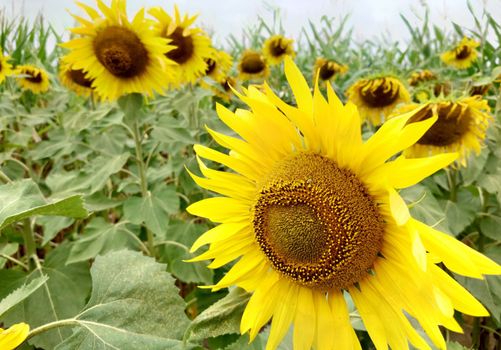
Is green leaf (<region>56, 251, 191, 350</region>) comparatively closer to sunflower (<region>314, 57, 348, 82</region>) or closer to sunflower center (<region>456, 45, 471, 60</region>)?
sunflower (<region>314, 57, 348, 82</region>)

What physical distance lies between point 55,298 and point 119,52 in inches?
38.1

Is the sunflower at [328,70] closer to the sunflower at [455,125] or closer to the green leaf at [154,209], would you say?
the sunflower at [455,125]

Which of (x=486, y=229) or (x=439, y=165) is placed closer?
(x=439, y=165)

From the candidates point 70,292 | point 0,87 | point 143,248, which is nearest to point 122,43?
point 143,248

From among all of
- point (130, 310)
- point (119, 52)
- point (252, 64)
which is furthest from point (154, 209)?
point (252, 64)

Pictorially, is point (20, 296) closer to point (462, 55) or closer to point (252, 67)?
point (252, 67)

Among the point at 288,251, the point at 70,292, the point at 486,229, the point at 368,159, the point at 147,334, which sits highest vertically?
the point at 368,159

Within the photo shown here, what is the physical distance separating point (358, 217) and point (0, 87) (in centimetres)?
408

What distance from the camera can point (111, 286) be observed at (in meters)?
0.93

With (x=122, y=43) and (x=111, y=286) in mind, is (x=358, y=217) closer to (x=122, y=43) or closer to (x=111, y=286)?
(x=111, y=286)

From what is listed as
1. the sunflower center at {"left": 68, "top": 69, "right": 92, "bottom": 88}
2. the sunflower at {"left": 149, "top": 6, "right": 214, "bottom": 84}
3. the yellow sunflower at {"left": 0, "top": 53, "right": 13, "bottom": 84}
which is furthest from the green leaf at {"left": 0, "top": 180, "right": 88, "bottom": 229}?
the yellow sunflower at {"left": 0, "top": 53, "right": 13, "bottom": 84}

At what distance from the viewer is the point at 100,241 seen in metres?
1.70

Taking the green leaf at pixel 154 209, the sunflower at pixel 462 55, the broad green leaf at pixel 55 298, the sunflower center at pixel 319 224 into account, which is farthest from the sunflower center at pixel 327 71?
the sunflower center at pixel 319 224

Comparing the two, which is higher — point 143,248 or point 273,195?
point 273,195
